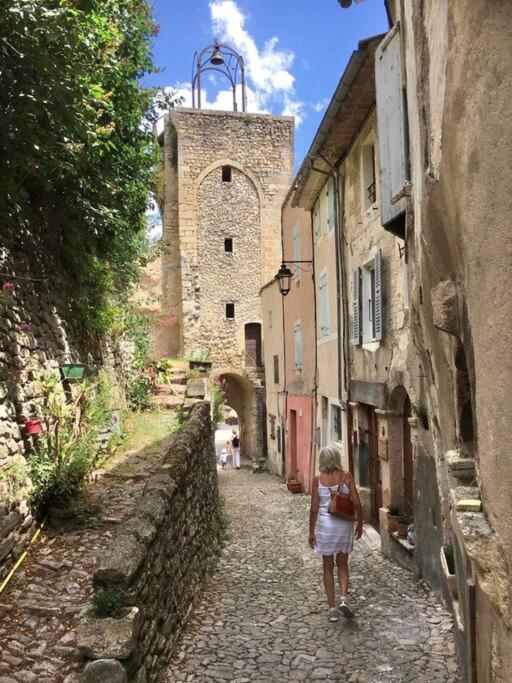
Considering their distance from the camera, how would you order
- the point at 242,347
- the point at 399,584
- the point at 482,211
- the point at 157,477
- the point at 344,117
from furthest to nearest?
the point at 242,347 → the point at 344,117 → the point at 399,584 → the point at 157,477 → the point at 482,211

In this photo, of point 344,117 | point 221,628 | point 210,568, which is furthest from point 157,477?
point 344,117

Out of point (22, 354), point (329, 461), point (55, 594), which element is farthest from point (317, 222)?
point (55, 594)

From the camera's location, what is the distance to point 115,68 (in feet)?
20.5

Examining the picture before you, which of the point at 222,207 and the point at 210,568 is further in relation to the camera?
the point at 222,207

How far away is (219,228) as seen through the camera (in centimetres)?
2358

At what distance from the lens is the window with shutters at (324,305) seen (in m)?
11.3

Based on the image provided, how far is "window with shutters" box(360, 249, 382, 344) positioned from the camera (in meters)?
7.70

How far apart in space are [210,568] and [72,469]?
2347 mm

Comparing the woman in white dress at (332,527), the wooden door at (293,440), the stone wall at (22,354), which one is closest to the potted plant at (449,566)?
the woman in white dress at (332,527)

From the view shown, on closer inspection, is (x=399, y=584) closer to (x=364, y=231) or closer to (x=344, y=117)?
(x=364, y=231)

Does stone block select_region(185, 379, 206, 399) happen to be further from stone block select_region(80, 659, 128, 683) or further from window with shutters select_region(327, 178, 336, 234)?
stone block select_region(80, 659, 128, 683)

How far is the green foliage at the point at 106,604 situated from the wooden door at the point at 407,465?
4727 millimetres

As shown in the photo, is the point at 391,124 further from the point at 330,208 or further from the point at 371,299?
the point at 330,208

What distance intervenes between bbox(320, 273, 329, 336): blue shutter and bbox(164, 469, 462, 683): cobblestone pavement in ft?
16.0
